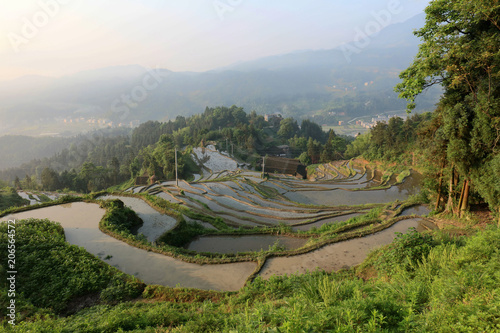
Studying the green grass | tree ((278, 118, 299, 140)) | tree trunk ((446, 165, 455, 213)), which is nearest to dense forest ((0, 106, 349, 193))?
tree ((278, 118, 299, 140))

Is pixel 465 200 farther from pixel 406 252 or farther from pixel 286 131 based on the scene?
pixel 286 131

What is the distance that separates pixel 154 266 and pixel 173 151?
157 feet

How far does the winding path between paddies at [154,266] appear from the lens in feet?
29.8

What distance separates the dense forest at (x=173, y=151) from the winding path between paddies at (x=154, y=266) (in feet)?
126

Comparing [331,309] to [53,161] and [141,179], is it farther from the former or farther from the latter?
[53,161]

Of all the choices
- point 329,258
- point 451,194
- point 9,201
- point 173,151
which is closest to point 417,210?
point 451,194

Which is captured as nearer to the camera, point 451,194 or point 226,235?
point 451,194

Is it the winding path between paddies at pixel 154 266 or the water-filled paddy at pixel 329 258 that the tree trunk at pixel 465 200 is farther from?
the winding path between paddies at pixel 154 266

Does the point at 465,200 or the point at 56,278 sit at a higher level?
the point at 465,200

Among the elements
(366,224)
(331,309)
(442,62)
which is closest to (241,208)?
(366,224)

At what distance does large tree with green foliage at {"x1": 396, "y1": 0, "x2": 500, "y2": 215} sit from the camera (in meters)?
8.41

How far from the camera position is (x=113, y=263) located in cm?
1037

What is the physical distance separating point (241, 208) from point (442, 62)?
17124mm

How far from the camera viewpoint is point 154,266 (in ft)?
33.3
